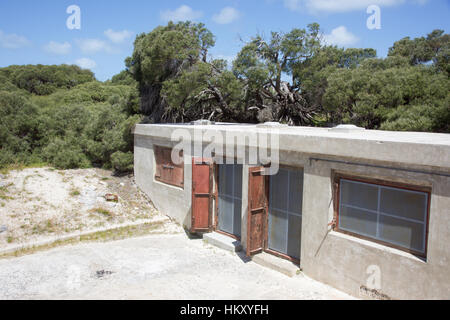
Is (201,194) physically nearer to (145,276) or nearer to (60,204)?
(145,276)

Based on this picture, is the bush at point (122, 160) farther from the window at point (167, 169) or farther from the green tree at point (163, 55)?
the green tree at point (163, 55)

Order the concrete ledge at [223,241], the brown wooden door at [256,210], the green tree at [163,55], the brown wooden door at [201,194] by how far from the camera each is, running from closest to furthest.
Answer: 1. the brown wooden door at [256,210]
2. the concrete ledge at [223,241]
3. the brown wooden door at [201,194]
4. the green tree at [163,55]

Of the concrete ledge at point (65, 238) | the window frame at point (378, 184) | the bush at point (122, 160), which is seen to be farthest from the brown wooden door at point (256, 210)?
the bush at point (122, 160)

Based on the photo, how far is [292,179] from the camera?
25.2ft

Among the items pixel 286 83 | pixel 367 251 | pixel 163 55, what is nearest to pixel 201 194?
pixel 367 251

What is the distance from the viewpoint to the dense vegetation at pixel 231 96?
595 inches

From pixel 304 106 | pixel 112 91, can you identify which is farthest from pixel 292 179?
pixel 112 91

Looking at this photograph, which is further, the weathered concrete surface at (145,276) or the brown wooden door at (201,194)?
the brown wooden door at (201,194)

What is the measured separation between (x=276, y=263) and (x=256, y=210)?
1255 mm

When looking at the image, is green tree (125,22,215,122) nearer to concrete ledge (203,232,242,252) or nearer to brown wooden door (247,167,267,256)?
concrete ledge (203,232,242,252)

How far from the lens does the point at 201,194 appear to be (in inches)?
376

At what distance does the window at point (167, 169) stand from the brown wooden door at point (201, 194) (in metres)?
1.54
